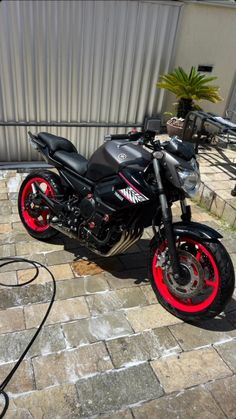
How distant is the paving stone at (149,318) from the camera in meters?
2.71

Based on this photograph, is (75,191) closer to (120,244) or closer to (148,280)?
(120,244)

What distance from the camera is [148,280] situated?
322 centimetres

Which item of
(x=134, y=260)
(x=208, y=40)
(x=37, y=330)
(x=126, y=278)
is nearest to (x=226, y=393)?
(x=126, y=278)

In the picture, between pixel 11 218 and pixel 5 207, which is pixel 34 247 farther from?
pixel 5 207

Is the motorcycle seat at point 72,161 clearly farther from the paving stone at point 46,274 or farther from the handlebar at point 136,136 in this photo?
the paving stone at point 46,274

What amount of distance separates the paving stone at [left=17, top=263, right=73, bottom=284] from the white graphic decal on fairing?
3.42 ft

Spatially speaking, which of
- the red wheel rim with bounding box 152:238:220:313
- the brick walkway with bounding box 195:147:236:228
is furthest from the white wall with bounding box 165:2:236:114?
the red wheel rim with bounding box 152:238:220:313

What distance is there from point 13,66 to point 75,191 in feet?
9.21

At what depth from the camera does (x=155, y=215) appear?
275 cm

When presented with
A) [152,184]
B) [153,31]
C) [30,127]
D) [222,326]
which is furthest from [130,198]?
[153,31]

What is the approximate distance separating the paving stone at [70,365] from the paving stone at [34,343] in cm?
7

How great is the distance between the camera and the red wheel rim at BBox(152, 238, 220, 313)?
2535 mm

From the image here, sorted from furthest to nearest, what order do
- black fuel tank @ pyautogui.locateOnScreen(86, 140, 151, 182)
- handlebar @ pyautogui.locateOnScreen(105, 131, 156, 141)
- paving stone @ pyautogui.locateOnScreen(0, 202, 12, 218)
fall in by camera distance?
paving stone @ pyautogui.locateOnScreen(0, 202, 12, 218), black fuel tank @ pyautogui.locateOnScreen(86, 140, 151, 182), handlebar @ pyautogui.locateOnScreen(105, 131, 156, 141)

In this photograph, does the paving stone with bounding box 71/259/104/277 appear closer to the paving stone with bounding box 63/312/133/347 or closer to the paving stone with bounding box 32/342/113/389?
the paving stone with bounding box 63/312/133/347
